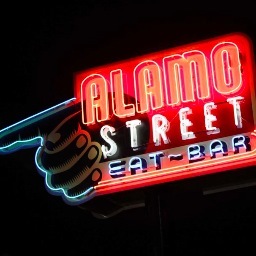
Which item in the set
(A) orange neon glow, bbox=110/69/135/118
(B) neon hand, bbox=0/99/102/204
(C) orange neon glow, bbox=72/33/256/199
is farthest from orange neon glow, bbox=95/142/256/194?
(A) orange neon glow, bbox=110/69/135/118

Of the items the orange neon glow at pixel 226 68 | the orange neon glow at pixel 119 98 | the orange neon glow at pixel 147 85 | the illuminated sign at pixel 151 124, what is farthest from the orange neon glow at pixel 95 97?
the orange neon glow at pixel 226 68

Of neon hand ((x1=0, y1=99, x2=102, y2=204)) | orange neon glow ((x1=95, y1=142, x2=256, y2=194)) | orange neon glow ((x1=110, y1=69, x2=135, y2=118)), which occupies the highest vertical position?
orange neon glow ((x1=110, y1=69, x2=135, y2=118))

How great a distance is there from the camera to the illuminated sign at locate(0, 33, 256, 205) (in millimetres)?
9188

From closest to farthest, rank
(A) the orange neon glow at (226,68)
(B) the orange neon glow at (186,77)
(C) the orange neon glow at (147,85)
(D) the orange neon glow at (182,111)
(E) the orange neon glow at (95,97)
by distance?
(D) the orange neon glow at (182,111)
(A) the orange neon glow at (226,68)
(B) the orange neon glow at (186,77)
(C) the orange neon glow at (147,85)
(E) the orange neon glow at (95,97)

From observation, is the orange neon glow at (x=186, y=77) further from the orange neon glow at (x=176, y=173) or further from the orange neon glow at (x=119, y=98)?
the orange neon glow at (x=176, y=173)

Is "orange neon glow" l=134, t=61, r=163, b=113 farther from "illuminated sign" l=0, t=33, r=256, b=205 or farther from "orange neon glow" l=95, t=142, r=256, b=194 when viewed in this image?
"orange neon glow" l=95, t=142, r=256, b=194

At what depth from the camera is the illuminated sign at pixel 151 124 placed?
9.19m

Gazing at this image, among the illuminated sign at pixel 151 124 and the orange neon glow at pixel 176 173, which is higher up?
the illuminated sign at pixel 151 124

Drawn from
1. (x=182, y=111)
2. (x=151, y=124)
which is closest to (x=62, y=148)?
(x=151, y=124)

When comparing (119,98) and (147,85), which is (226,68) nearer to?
(147,85)

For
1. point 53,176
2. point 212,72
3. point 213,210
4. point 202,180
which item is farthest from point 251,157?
point 213,210

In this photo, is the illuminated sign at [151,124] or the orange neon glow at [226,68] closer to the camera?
the illuminated sign at [151,124]

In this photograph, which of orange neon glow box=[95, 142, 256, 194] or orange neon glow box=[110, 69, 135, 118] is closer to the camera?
orange neon glow box=[95, 142, 256, 194]

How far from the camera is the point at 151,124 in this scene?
31.8 feet
